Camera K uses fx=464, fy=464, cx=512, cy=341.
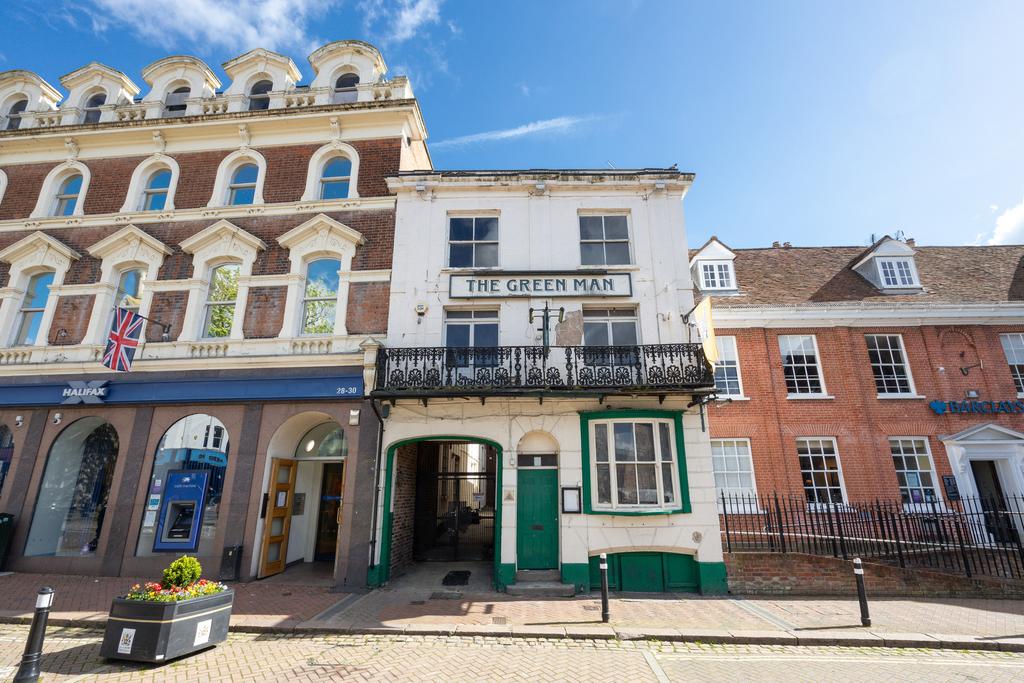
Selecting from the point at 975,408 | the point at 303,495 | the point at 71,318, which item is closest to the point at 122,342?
the point at 71,318

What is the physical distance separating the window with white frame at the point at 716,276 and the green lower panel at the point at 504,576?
1185 centimetres

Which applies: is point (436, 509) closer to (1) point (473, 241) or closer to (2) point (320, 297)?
(2) point (320, 297)

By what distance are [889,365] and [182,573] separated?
19.1 meters

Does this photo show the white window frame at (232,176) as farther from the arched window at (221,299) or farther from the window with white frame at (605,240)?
the window with white frame at (605,240)

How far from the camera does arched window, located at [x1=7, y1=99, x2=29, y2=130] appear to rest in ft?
50.9

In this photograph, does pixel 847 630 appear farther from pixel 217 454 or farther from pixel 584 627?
pixel 217 454

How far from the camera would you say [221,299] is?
12.7 metres

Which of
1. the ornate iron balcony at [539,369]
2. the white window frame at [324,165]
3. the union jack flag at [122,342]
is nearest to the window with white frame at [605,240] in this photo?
the ornate iron balcony at [539,369]

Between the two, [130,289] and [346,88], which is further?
[346,88]

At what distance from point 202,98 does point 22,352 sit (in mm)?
8804

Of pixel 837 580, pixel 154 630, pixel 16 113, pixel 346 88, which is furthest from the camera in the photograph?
pixel 16 113

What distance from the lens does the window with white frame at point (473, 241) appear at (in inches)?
496

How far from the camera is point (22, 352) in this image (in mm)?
12484

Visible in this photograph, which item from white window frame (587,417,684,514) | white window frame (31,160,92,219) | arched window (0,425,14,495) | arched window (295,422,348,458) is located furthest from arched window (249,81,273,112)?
white window frame (587,417,684,514)
